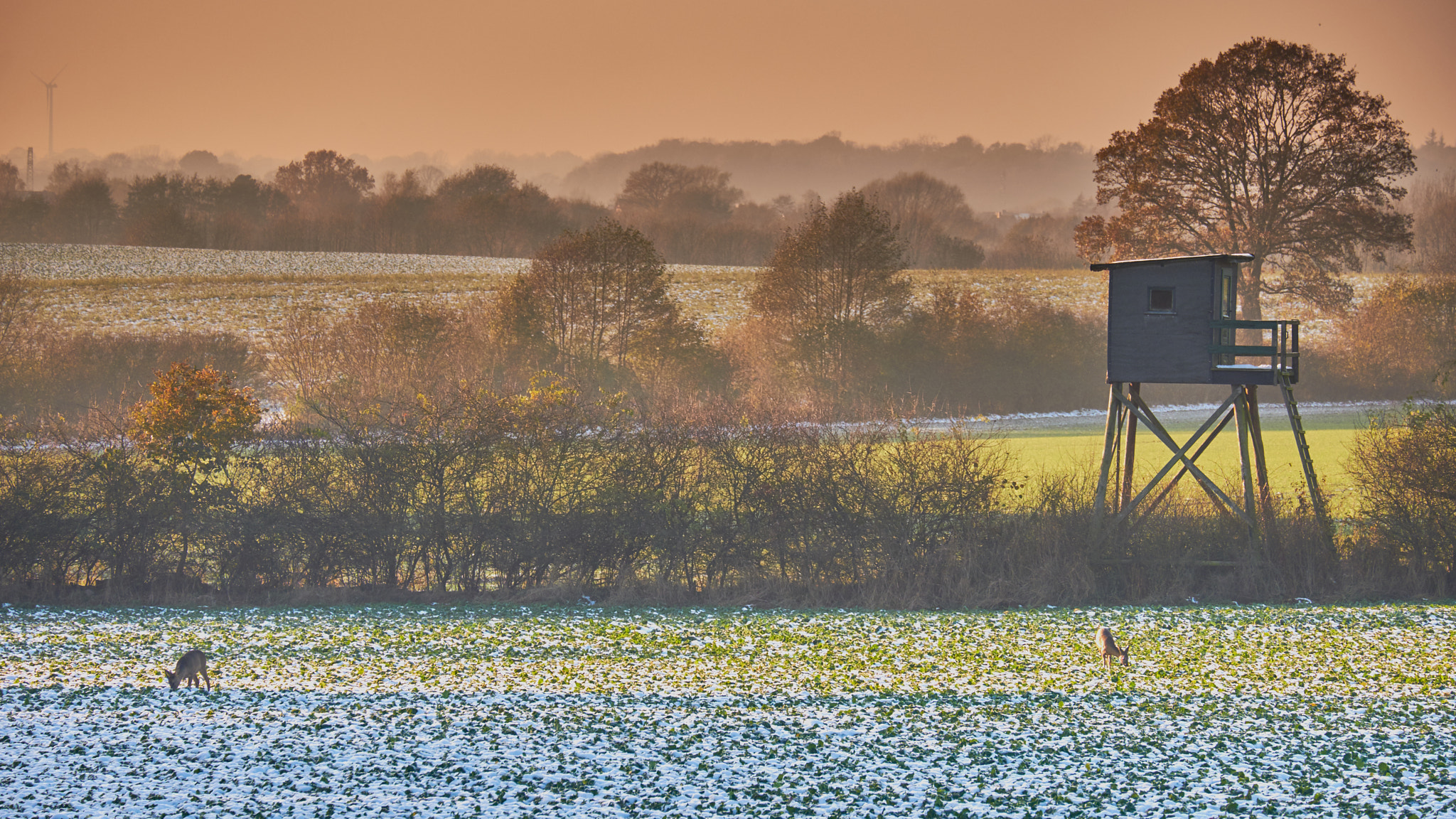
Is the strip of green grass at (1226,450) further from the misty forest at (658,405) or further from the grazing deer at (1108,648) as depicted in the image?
the grazing deer at (1108,648)

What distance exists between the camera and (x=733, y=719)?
9.11 metres

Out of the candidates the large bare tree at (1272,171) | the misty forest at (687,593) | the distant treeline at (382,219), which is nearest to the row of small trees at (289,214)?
the distant treeline at (382,219)

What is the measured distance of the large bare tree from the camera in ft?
129

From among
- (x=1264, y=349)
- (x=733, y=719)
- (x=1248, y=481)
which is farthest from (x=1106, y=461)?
(x=733, y=719)

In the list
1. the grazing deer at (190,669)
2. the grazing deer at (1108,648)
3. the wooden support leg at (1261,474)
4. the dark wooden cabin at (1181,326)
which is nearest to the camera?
the grazing deer at (190,669)

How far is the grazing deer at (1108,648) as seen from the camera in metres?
10.9

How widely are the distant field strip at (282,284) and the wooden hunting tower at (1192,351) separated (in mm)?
29526

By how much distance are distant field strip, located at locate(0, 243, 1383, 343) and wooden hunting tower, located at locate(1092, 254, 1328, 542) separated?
96.9 ft

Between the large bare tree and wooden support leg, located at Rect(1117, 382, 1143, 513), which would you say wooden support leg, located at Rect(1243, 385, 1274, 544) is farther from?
the large bare tree

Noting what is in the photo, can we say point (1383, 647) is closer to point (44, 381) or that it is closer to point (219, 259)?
point (44, 381)

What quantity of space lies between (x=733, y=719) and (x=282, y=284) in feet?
188

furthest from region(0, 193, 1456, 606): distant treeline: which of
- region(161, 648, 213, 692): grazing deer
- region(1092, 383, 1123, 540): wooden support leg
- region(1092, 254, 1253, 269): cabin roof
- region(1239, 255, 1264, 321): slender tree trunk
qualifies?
region(1239, 255, 1264, 321): slender tree trunk

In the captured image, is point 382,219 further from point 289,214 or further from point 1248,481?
point 1248,481

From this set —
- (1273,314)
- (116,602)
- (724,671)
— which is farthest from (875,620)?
(1273,314)
